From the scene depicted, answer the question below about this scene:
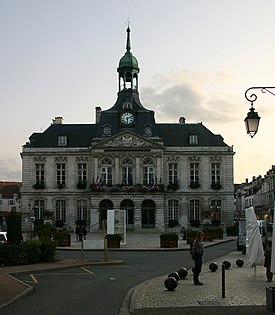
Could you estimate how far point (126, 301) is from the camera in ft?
50.9

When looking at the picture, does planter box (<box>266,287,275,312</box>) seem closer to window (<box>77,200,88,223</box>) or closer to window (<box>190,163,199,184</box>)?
window (<box>77,200,88,223</box>)

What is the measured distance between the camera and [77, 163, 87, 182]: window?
241 ft

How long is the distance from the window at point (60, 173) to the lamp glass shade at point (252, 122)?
2366 inches

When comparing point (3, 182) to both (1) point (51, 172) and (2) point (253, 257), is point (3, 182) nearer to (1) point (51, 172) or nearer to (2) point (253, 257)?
(1) point (51, 172)

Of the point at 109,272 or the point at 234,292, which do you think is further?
the point at 109,272

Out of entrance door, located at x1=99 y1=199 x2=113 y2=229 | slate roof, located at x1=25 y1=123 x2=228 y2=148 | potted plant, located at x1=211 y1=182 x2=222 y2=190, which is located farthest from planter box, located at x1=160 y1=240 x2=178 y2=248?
slate roof, located at x1=25 y1=123 x2=228 y2=148

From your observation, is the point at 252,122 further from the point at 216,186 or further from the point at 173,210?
the point at 216,186

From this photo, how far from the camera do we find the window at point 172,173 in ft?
240

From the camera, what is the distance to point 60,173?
7375 cm

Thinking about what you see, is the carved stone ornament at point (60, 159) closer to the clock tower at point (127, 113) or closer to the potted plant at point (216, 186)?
the clock tower at point (127, 113)

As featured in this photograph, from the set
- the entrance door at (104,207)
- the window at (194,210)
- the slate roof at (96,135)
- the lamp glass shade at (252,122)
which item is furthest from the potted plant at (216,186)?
the lamp glass shade at (252,122)

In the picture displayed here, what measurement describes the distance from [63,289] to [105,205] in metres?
53.6

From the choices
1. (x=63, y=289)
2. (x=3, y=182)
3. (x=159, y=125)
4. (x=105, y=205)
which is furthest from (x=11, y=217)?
(x=3, y=182)

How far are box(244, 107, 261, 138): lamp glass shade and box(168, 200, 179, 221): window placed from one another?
2280 inches
